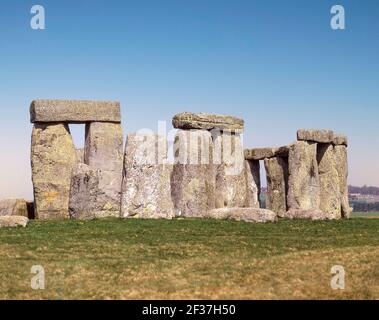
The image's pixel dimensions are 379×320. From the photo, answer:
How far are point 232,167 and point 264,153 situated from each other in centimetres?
268

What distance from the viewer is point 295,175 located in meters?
28.8

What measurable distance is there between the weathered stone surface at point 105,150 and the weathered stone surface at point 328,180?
9.77 metres

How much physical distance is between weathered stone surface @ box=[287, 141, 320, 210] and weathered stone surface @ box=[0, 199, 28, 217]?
1135 cm

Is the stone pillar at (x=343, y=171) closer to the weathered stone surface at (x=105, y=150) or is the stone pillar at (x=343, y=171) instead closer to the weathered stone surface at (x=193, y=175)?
the weathered stone surface at (x=193, y=175)

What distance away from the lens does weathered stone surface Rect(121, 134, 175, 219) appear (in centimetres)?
2231

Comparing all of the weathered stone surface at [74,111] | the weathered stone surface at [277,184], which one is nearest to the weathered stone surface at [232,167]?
the weathered stone surface at [277,184]

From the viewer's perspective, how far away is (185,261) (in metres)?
12.8

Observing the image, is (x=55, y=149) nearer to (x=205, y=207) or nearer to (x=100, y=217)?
(x=100, y=217)

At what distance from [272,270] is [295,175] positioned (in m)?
17.3

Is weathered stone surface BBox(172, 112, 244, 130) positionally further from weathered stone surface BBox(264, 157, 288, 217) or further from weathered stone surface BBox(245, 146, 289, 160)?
weathered stone surface BBox(264, 157, 288, 217)

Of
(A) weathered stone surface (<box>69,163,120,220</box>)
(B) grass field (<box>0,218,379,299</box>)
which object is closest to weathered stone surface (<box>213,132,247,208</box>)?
(A) weathered stone surface (<box>69,163,120,220</box>)

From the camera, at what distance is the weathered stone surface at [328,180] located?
3052cm

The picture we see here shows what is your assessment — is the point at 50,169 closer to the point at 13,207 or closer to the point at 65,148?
the point at 65,148

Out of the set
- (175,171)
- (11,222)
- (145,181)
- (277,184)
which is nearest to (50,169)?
(175,171)
